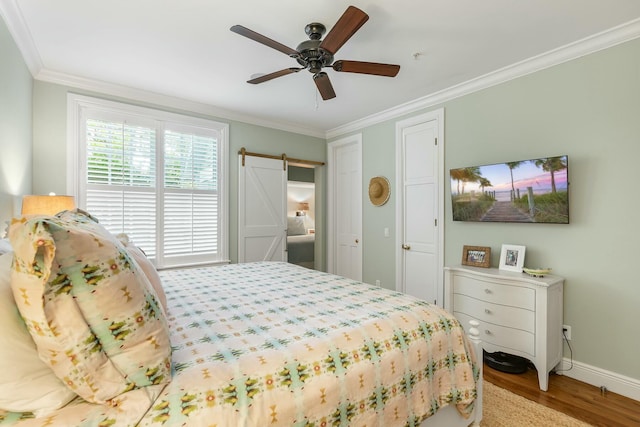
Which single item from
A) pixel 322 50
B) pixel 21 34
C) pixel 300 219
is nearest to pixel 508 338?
pixel 322 50

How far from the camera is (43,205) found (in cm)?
229

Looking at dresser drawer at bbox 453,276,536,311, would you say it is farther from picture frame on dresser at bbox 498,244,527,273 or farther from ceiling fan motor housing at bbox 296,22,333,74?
ceiling fan motor housing at bbox 296,22,333,74

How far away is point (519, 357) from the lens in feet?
8.84

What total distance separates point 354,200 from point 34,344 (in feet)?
13.5

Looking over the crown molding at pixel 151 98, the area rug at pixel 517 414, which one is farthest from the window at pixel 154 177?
the area rug at pixel 517 414

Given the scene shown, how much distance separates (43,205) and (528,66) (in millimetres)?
4252

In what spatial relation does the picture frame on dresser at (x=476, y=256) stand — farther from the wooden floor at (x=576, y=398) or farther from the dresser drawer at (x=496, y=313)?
the wooden floor at (x=576, y=398)

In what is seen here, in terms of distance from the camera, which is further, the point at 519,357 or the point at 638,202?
the point at 519,357

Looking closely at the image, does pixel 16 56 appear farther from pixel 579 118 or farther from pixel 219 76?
pixel 579 118

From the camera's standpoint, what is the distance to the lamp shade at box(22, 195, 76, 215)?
7.36ft

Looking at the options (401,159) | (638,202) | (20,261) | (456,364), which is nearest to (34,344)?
(20,261)

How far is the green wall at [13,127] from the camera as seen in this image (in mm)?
2080

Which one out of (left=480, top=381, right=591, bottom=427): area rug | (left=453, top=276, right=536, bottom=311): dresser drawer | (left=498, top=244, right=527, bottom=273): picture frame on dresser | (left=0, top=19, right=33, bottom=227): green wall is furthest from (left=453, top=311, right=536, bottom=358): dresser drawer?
(left=0, top=19, right=33, bottom=227): green wall

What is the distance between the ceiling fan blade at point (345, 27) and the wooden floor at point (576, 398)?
282 cm
